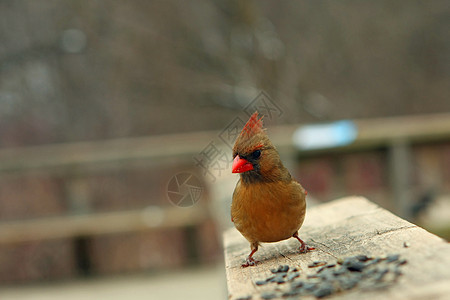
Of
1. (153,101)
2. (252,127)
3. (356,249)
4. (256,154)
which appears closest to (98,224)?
(256,154)

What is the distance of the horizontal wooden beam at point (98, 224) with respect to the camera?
21.8 feet

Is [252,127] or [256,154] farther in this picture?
[256,154]

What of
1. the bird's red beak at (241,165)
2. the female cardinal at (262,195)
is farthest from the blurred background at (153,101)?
the bird's red beak at (241,165)

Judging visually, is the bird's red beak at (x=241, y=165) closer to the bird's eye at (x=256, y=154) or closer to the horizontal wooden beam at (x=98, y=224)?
the bird's eye at (x=256, y=154)

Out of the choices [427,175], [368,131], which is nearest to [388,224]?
[368,131]

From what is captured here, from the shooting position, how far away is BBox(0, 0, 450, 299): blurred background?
22.3 feet

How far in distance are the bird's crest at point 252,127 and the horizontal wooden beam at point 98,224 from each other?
4383mm

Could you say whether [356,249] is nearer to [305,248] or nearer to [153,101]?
[305,248]

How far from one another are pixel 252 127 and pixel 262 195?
31 cm

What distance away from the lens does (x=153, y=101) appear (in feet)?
37.9

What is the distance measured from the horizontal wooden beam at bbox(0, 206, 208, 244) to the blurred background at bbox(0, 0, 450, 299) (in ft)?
0.05

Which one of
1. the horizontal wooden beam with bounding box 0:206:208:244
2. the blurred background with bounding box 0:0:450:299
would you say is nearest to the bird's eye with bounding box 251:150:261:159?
the blurred background with bounding box 0:0:450:299

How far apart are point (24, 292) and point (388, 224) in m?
5.44

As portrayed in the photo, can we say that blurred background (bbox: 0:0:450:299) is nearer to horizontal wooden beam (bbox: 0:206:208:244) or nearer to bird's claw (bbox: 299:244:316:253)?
horizontal wooden beam (bbox: 0:206:208:244)
